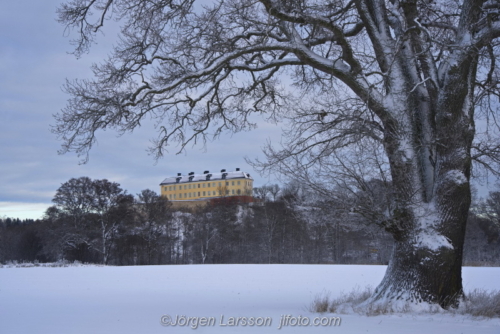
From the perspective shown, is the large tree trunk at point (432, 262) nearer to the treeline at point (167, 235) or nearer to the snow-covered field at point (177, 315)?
the snow-covered field at point (177, 315)

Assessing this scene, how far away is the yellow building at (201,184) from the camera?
97875 millimetres

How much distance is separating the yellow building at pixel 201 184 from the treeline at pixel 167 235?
4640 cm

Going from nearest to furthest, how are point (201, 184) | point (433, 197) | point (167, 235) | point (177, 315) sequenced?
1. point (177, 315)
2. point (433, 197)
3. point (167, 235)
4. point (201, 184)

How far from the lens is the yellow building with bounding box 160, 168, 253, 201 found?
9788 centimetres

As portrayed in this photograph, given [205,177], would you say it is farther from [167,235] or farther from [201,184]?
[167,235]

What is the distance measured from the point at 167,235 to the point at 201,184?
54.2 m

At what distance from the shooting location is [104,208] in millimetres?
45219

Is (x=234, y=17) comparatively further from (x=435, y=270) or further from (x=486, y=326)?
(x=486, y=326)

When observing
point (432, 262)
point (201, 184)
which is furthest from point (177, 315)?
point (201, 184)

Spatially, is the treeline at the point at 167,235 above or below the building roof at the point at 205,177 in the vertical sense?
below

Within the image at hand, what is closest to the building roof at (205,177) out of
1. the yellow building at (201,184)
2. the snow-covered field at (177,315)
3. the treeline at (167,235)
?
the yellow building at (201,184)

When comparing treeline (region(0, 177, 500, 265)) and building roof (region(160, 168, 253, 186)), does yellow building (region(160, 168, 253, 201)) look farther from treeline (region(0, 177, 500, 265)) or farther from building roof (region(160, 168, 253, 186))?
treeline (region(0, 177, 500, 265))

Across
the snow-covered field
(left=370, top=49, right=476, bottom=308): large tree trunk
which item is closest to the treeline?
the snow-covered field

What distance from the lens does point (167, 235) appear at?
48469 millimetres
